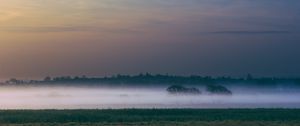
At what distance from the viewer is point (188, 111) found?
79562mm

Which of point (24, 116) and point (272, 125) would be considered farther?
point (24, 116)

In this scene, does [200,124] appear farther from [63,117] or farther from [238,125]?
[63,117]

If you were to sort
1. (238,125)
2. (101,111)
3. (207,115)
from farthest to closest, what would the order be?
(101,111)
(207,115)
(238,125)

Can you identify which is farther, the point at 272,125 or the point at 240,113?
the point at 240,113

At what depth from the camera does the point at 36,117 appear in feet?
228

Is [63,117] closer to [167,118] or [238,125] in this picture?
[167,118]

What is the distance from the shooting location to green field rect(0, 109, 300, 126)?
6469 centimetres

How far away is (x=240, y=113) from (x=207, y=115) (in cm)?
345

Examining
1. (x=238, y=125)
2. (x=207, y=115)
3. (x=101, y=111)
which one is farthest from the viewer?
(x=101, y=111)

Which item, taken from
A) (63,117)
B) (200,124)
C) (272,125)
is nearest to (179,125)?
(200,124)

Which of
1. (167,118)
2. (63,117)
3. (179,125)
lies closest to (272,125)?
(179,125)

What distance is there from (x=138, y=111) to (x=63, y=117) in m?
9.98

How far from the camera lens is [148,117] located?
70062 millimetres

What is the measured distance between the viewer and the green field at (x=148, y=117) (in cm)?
6469
